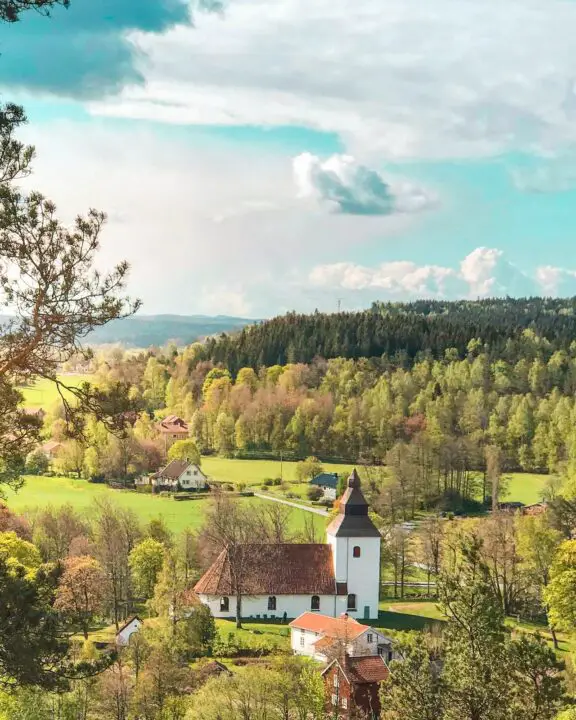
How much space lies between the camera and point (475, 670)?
14016mm

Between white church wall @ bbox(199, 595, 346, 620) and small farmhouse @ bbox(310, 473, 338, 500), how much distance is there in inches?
1064

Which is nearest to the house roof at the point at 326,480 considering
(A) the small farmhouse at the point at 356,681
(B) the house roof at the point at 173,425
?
(B) the house roof at the point at 173,425

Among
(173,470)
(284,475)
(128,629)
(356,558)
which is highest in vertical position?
(173,470)

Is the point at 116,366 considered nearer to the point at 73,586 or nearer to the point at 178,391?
the point at 178,391

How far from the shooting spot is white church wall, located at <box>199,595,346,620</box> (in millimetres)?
41000

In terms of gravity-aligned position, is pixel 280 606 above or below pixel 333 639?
below

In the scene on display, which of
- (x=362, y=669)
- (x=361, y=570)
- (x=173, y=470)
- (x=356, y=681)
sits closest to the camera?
(x=356, y=681)

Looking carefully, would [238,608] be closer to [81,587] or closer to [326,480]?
[81,587]

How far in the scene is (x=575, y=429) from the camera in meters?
75.4

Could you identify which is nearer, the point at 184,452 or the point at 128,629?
the point at 128,629

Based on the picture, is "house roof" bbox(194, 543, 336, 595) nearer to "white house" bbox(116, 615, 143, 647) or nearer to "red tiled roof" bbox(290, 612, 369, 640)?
"red tiled roof" bbox(290, 612, 369, 640)

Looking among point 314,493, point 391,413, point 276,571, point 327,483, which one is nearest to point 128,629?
point 276,571

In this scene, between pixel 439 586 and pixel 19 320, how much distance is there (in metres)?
8.33

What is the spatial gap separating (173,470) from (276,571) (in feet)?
109
